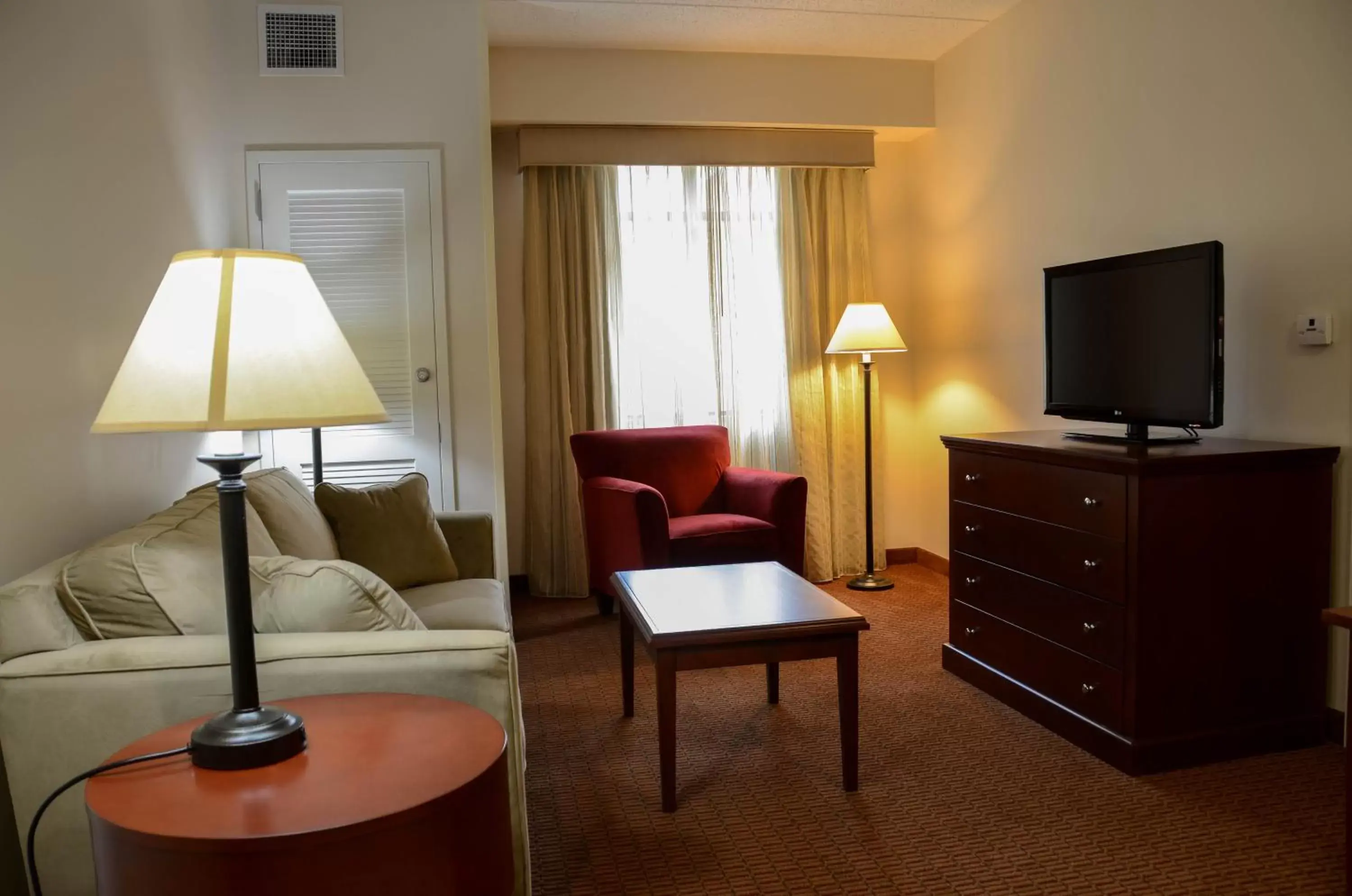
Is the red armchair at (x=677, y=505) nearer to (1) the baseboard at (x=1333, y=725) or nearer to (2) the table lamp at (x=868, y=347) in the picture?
(2) the table lamp at (x=868, y=347)

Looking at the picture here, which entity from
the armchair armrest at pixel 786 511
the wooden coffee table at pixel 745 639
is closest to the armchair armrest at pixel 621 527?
the armchair armrest at pixel 786 511

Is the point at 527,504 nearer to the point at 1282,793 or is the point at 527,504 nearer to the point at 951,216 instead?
the point at 951,216

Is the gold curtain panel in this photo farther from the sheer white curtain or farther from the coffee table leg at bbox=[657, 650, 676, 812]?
the coffee table leg at bbox=[657, 650, 676, 812]

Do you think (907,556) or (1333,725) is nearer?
(1333,725)

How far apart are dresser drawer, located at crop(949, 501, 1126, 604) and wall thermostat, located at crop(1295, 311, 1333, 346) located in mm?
879

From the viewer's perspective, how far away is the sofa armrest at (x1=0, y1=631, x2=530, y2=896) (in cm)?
165

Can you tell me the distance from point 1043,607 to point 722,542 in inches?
59.2

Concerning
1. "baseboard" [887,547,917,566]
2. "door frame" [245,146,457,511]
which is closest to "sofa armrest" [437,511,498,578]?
"door frame" [245,146,457,511]

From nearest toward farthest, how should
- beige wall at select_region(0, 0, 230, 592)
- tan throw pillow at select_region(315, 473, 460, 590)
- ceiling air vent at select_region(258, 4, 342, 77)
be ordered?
beige wall at select_region(0, 0, 230, 592) → tan throw pillow at select_region(315, 473, 460, 590) → ceiling air vent at select_region(258, 4, 342, 77)

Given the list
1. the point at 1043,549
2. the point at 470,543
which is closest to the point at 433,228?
the point at 470,543

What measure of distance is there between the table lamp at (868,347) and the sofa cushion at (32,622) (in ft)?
12.1

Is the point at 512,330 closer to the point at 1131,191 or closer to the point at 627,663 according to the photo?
the point at 627,663

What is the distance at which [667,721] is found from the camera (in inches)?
99.7

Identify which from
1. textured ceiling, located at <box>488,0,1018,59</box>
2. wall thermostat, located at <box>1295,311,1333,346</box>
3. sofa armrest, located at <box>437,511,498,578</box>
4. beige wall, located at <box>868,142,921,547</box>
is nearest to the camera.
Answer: wall thermostat, located at <box>1295,311,1333,346</box>
